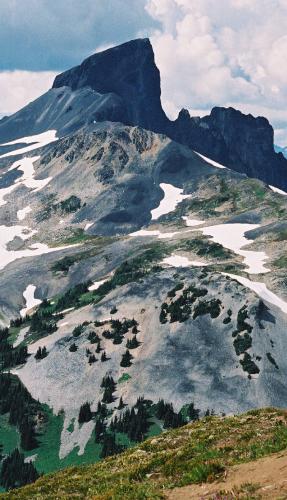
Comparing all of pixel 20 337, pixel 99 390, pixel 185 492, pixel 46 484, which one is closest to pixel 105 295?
pixel 20 337

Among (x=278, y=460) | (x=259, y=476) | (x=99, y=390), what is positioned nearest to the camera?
(x=259, y=476)


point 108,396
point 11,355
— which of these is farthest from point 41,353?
point 108,396

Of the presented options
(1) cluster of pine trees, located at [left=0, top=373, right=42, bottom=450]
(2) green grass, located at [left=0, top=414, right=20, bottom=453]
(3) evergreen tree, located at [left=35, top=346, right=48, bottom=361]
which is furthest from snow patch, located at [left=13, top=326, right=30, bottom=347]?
(2) green grass, located at [left=0, top=414, right=20, bottom=453]

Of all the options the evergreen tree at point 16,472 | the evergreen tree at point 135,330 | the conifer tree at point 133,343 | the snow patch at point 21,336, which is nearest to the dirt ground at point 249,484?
the evergreen tree at point 16,472

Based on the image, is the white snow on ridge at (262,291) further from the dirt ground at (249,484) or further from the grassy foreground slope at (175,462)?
the dirt ground at (249,484)

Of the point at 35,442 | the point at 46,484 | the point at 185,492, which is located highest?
the point at 185,492

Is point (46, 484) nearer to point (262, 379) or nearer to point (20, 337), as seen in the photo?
point (262, 379)
